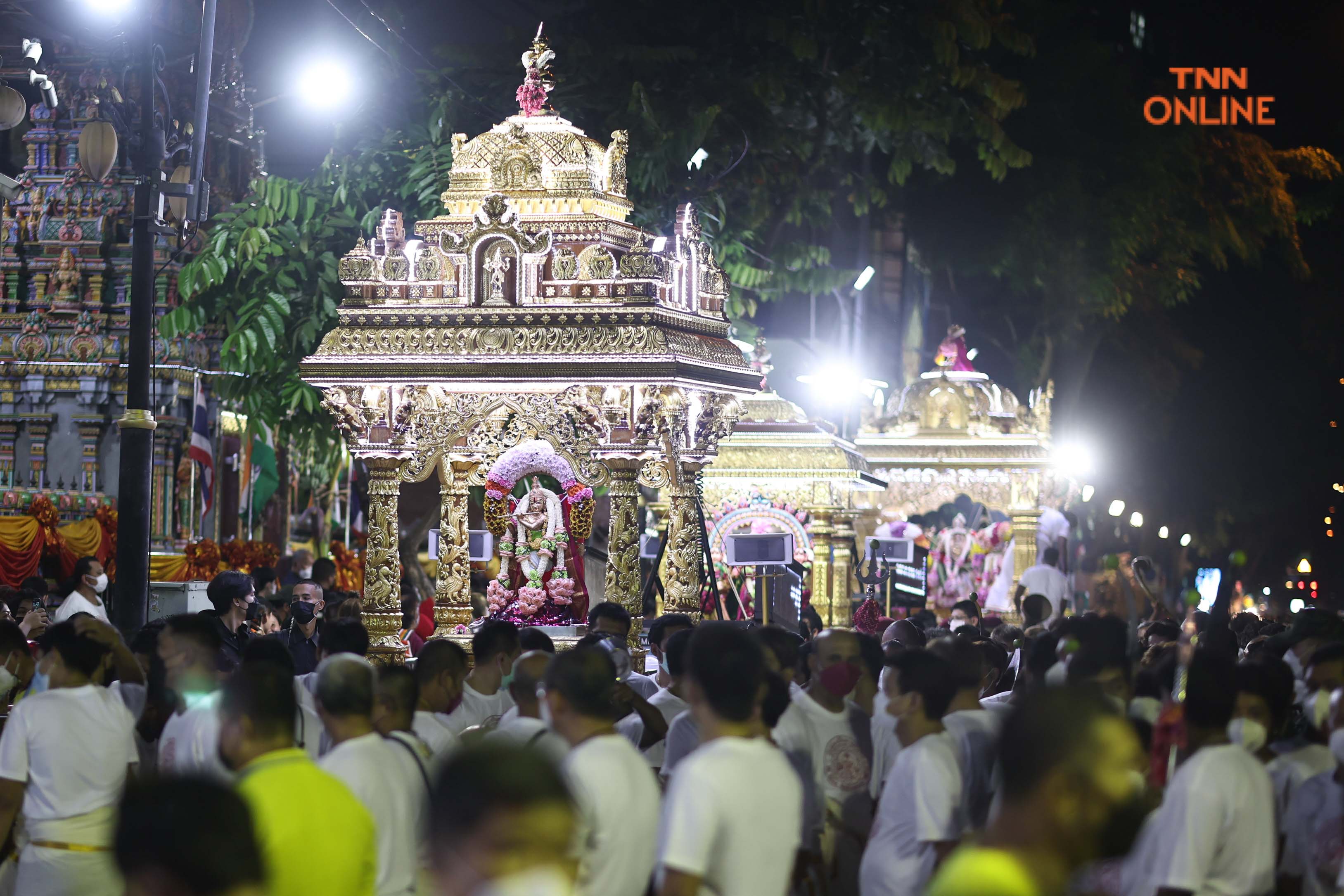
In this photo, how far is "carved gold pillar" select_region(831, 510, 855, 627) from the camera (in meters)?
21.5

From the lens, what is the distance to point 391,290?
13.3 m

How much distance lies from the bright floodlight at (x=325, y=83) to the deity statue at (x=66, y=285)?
6369mm

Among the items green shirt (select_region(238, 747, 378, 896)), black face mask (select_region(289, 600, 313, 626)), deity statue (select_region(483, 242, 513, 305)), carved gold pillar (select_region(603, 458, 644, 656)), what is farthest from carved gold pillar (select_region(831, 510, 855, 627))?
green shirt (select_region(238, 747, 378, 896))

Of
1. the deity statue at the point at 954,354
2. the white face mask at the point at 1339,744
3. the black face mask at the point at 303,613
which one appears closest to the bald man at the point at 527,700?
the white face mask at the point at 1339,744

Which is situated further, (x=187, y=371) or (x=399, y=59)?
(x=187, y=371)

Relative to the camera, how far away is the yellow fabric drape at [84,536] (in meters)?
20.0

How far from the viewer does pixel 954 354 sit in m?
27.6

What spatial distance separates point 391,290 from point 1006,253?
18.4 meters

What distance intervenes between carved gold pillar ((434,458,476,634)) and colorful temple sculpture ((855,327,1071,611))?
11.6 meters

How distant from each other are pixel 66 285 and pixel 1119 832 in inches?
830

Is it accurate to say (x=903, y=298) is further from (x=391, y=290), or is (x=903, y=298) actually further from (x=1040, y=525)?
(x=391, y=290)

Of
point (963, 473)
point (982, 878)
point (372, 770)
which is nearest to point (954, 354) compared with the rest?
point (963, 473)

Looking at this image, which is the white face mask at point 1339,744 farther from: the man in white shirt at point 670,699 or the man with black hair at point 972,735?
the man in white shirt at point 670,699

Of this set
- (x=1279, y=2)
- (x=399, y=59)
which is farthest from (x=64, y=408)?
(x=1279, y=2)
